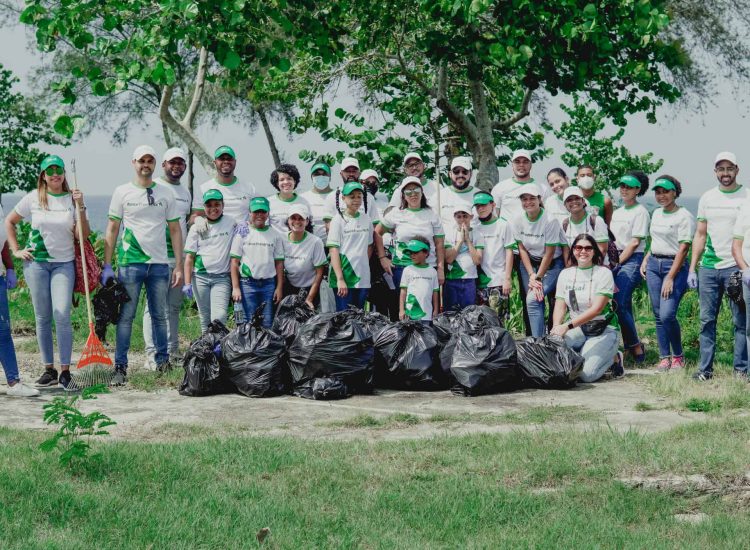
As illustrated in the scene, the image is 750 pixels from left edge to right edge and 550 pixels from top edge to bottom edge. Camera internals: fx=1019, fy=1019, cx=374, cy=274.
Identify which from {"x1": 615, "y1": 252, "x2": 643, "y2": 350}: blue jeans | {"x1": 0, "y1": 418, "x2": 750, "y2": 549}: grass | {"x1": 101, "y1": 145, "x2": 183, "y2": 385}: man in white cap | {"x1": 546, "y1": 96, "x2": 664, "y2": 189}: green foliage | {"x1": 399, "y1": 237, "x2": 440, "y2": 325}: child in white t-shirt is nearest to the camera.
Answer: {"x1": 0, "y1": 418, "x2": 750, "y2": 549}: grass

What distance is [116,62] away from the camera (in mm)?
8422

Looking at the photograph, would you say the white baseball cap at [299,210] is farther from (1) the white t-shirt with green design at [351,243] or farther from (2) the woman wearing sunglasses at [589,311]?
(2) the woman wearing sunglasses at [589,311]

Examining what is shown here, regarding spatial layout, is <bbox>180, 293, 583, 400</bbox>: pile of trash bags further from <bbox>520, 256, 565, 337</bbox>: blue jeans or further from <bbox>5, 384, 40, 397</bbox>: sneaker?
<bbox>5, 384, 40, 397</bbox>: sneaker

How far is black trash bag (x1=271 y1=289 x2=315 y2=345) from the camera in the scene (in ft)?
27.1

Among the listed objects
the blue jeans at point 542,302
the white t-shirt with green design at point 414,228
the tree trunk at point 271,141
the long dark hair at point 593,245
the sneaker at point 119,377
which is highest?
the tree trunk at point 271,141

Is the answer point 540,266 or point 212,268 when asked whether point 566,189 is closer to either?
point 540,266

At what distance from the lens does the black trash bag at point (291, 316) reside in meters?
8.26

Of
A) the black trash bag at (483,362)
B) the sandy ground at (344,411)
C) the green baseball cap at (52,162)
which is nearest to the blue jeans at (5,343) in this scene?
the sandy ground at (344,411)

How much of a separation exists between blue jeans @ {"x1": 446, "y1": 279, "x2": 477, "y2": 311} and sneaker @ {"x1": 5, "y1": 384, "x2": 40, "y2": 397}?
362 cm

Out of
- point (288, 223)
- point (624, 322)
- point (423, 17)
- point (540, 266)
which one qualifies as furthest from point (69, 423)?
point (423, 17)

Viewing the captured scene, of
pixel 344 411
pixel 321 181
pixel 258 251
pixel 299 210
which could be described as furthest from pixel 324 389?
pixel 321 181

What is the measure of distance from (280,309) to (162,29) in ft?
8.16

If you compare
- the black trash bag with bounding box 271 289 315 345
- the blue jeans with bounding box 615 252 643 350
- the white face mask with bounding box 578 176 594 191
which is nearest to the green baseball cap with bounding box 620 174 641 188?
the white face mask with bounding box 578 176 594 191

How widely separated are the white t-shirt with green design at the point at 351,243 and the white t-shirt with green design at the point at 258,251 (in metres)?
0.49
